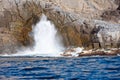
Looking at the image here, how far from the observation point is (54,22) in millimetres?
74750

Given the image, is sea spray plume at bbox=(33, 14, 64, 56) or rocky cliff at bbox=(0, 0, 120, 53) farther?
A: sea spray plume at bbox=(33, 14, 64, 56)

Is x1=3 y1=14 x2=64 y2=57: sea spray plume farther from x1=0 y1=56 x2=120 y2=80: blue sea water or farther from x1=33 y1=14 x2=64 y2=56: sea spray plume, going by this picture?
x1=0 y1=56 x2=120 y2=80: blue sea water

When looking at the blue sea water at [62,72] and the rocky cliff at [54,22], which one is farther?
the rocky cliff at [54,22]

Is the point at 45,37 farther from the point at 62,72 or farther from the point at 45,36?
the point at 62,72

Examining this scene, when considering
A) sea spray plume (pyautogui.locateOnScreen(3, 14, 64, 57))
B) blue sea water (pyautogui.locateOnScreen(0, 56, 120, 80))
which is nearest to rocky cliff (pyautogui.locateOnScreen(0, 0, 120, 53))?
sea spray plume (pyautogui.locateOnScreen(3, 14, 64, 57))

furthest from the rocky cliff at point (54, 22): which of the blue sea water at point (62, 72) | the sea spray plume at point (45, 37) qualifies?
the blue sea water at point (62, 72)

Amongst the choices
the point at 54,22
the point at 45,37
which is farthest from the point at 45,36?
the point at 54,22

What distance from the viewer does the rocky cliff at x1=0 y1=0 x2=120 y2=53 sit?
71875mm

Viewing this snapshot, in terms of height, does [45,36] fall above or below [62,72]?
below

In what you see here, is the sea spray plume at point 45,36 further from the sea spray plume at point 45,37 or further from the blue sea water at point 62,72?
the blue sea water at point 62,72

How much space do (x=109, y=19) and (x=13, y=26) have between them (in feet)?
76.7

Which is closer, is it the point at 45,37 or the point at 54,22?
the point at 54,22

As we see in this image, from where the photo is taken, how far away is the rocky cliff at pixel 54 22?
236 ft

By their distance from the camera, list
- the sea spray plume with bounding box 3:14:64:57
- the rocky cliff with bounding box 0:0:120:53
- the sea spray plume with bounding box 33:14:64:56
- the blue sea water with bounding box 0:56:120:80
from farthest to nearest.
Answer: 1. the sea spray plume with bounding box 33:14:64:56
2. the sea spray plume with bounding box 3:14:64:57
3. the rocky cliff with bounding box 0:0:120:53
4. the blue sea water with bounding box 0:56:120:80
